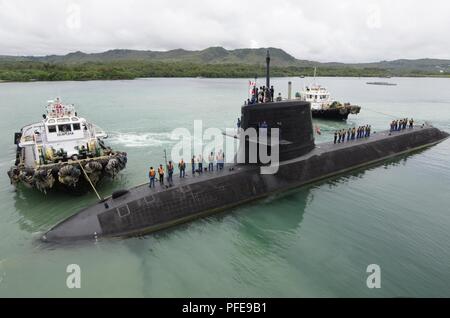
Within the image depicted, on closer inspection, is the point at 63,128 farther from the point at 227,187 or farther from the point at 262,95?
the point at 262,95

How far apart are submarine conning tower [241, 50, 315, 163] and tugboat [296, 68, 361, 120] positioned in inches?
862

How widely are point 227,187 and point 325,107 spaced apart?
28087 millimetres

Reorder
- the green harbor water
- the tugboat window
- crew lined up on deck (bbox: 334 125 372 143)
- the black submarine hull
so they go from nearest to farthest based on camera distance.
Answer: the green harbor water, the black submarine hull, the tugboat window, crew lined up on deck (bbox: 334 125 372 143)

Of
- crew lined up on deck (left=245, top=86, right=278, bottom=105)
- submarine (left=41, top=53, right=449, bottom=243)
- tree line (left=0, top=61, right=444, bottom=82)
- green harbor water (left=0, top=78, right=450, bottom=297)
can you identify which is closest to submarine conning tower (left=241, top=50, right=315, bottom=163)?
submarine (left=41, top=53, right=449, bottom=243)

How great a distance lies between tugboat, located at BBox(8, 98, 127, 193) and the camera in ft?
47.9

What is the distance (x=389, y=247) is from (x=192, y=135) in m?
20.0

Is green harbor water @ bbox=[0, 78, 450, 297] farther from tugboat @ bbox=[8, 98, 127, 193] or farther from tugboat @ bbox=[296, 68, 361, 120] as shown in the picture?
tugboat @ bbox=[296, 68, 361, 120]

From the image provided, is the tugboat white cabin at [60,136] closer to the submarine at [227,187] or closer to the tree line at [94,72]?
the submarine at [227,187]

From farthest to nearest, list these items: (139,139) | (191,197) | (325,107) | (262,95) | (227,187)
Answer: (325,107) → (139,139) → (262,95) → (227,187) → (191,197)

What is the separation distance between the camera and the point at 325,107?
38250 millimetres

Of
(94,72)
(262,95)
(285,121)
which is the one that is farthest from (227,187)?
(94,72)
